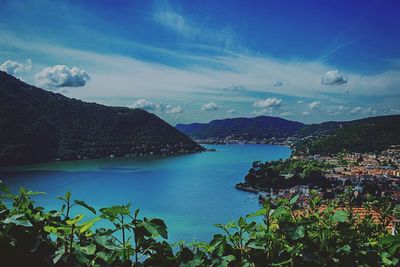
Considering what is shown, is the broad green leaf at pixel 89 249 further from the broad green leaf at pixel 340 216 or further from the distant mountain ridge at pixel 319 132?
the distant mountain ridge at pixel 319 132

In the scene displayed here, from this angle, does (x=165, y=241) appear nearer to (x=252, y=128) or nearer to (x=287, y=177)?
(x=287, y=177)

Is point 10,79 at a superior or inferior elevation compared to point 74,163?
superior

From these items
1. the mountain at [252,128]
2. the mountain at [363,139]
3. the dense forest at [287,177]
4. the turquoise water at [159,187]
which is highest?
the mountain at [252,128]

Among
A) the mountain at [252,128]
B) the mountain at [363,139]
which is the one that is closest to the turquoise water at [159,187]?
the mountain at [363,139]

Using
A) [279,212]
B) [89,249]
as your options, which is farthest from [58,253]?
[279,212]

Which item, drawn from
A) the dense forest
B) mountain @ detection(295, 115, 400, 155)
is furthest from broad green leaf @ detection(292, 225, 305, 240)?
mountain @ detection(295, 115, 400, 155)

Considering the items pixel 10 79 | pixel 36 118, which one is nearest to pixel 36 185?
pixel 36 118

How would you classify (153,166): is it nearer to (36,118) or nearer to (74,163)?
(74,163)
